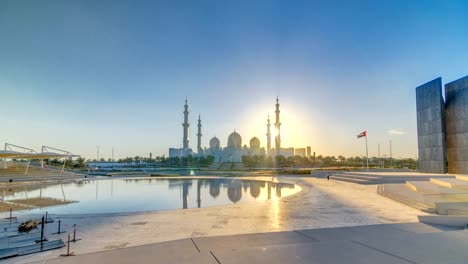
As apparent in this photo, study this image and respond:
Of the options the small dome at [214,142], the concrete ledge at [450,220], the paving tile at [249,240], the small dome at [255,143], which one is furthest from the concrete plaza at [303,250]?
the small dome at [214,142]

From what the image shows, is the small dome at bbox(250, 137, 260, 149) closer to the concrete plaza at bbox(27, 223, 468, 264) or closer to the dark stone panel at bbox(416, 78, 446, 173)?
the dark stone panel at bbox(416, 78, 446, 173)

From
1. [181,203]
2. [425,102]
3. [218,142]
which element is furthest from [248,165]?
[181,203]

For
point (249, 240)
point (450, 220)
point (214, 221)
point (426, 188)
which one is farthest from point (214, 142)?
point (249, 240)

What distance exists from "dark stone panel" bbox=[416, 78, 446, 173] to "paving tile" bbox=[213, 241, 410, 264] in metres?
21.9

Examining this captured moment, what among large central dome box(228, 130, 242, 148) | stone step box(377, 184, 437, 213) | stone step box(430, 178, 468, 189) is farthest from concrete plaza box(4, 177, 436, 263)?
large central dome box(228, 130, 242, 148)

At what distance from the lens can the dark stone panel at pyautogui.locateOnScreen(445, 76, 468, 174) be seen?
20.4m

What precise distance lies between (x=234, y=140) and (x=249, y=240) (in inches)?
4087

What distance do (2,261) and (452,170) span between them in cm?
2760

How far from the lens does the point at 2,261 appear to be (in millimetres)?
5414

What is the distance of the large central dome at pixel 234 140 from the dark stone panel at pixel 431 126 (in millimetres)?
87506

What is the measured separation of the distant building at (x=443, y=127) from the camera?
20.6 metres

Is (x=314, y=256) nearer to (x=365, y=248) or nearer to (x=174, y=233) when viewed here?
(x=365, y=248)

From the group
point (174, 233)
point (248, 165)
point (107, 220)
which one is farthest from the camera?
point (248, 165)

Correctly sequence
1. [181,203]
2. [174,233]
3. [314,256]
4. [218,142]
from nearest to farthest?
[314,256] < [174,233] < [181,203] < [218,142]
